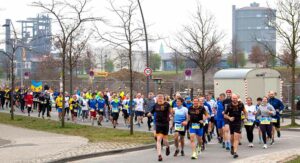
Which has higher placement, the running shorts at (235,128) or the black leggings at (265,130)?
the running shorts at (235,128)

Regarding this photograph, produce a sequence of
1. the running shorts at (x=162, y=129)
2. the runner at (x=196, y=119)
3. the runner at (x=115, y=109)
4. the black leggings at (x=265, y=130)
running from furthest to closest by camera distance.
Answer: the runner at (x=115, y=109) → the black leggings at (x=265, y=130) → the runner at (x=196, y=119) → the running shorts at (x=162, y=129)

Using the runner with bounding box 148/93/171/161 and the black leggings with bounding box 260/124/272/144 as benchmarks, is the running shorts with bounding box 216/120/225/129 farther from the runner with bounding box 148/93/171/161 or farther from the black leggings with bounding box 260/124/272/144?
the runner with bounding box 148/93/171/161

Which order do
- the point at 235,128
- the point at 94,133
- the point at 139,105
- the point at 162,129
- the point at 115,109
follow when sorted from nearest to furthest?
the point at 162,129 < the point at 235,128 < the point at 94,133 < the point at 115,109 < the point at 139,105

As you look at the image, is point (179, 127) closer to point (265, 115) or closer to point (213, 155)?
point (213, 155)

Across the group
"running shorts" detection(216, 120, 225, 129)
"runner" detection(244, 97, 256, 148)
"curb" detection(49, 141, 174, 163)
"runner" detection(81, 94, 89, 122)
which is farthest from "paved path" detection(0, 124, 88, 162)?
"runner" detection(81, 94, 89, 122)

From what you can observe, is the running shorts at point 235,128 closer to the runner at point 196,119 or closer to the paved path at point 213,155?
the paved path at point 213,155

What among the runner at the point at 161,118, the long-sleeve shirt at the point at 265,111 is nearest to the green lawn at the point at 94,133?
the long-sleeve shirt at the point at 265,111

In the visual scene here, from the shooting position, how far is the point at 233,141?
15.3m

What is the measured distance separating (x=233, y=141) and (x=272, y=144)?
4315 millimetres

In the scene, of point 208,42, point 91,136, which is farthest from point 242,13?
point 91,136

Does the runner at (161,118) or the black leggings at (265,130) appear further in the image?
the black leggings at (265,130)

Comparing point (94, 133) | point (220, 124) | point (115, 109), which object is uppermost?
point (115, 109)

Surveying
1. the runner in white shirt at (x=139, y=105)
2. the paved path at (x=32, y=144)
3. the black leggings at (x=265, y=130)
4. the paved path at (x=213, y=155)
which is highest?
the runner in white shirt at (x=139, y=105)

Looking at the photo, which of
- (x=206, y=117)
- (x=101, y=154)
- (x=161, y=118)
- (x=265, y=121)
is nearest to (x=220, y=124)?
(x=265, y=121)
